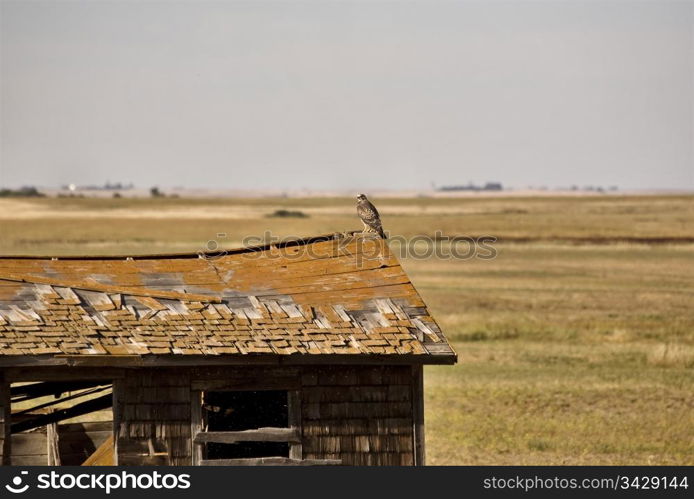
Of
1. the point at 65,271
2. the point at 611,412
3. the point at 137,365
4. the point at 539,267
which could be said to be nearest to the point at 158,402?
the point at 137,365

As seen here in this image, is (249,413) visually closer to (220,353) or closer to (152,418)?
(152,418)

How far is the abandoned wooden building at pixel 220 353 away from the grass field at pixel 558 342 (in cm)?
625

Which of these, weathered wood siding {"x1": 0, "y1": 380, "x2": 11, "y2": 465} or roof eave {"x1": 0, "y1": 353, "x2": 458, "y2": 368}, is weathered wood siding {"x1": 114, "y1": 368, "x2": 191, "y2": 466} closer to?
roof eave {"x1": 0, "y1": 353, "x2": 458, "y2": 368}

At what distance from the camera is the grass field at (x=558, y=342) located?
21.9m

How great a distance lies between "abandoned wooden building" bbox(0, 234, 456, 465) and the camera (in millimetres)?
13547

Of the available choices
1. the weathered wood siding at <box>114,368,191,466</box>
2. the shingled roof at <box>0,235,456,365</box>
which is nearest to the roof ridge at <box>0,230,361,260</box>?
the shingled roof at <box>0,235,456,365</box>

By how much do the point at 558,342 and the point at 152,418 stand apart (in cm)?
2001

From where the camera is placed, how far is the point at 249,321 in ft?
46.6

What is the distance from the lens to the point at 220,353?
13.5 meters

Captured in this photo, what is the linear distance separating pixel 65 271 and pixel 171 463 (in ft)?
8.82

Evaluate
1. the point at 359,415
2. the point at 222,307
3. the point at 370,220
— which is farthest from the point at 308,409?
the point at 370,220

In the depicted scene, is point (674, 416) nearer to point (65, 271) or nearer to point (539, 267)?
point (65, 271)
